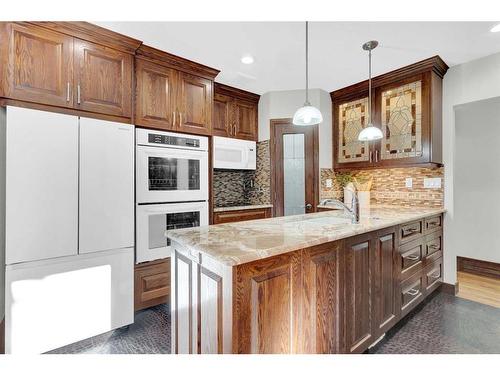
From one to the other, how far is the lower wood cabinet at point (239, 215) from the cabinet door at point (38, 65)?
1773 mm

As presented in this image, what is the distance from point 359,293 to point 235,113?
2777 millimetres

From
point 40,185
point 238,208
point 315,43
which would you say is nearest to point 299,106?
point 315,43

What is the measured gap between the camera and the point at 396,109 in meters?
2.95

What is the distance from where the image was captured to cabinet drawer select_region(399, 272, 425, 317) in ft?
6.80

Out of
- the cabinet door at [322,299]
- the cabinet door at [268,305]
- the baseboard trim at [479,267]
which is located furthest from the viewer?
the baseboard trim at [479,267]

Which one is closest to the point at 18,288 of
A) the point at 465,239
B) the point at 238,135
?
the point at 238,135

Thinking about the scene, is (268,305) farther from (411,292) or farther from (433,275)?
(433,275)

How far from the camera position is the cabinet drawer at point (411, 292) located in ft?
6.80

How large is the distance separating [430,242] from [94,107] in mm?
3399

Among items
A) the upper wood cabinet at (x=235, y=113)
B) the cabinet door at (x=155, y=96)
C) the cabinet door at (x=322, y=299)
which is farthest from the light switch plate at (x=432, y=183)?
the cabinet door at (x=155, y=96)

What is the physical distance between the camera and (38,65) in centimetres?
180

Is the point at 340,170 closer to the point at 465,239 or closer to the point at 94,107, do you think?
the point at 465,239

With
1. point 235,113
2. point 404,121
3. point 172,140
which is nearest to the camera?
point 172,140

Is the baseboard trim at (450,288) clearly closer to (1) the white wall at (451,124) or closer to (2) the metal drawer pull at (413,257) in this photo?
(1) the white wall at (451,124)
